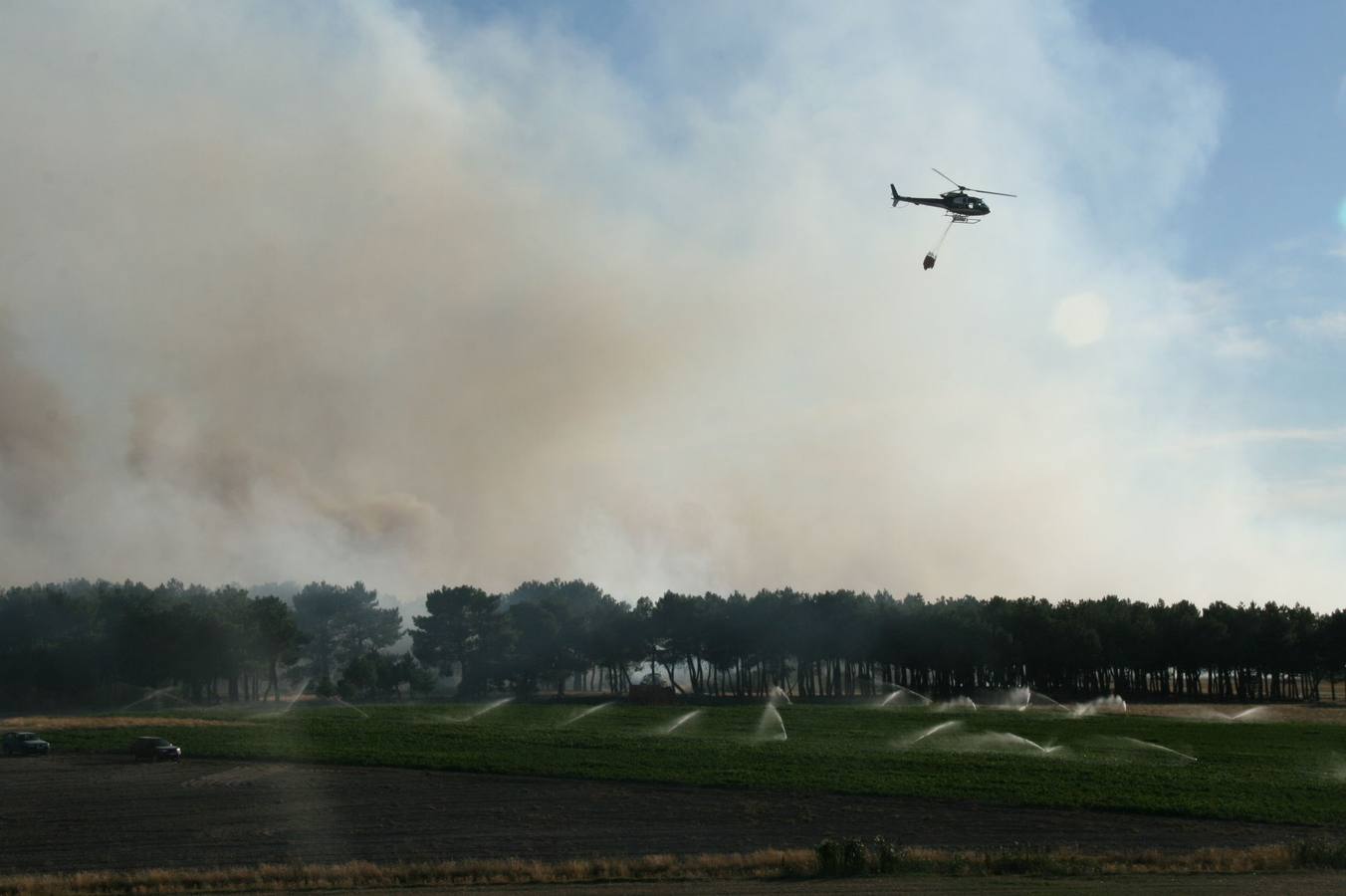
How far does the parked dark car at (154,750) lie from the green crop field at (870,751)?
200 centimetres

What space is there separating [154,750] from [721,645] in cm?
11253

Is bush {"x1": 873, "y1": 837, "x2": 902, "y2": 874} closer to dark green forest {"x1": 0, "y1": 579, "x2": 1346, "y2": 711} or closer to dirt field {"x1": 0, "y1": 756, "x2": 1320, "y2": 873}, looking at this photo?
dirt field {"x1": 0, "y1": 756, "x2": 1320, "y2": 873}

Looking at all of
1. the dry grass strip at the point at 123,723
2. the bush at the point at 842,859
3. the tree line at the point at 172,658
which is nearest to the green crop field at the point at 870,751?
the dry grass strip at the point at 123,723

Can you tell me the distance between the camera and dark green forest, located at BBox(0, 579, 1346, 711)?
516 ft

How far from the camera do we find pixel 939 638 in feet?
526

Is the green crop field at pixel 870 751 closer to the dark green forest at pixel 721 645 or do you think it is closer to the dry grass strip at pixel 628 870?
the dry grass strip at pixel 628 870

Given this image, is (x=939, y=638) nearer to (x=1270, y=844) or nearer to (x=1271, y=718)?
(x=1271, y=718)

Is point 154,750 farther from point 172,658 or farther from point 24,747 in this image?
point 172,658

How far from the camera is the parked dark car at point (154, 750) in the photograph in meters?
72.5

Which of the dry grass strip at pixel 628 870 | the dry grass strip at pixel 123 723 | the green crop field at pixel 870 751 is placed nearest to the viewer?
the dry grass strip at pixel 628 870

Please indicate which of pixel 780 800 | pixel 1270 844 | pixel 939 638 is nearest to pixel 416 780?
pixel 780 800

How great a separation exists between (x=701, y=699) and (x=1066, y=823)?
108191 mm

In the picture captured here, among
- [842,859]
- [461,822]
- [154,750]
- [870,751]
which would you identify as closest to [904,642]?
[870,751]

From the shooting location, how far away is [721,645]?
177m
